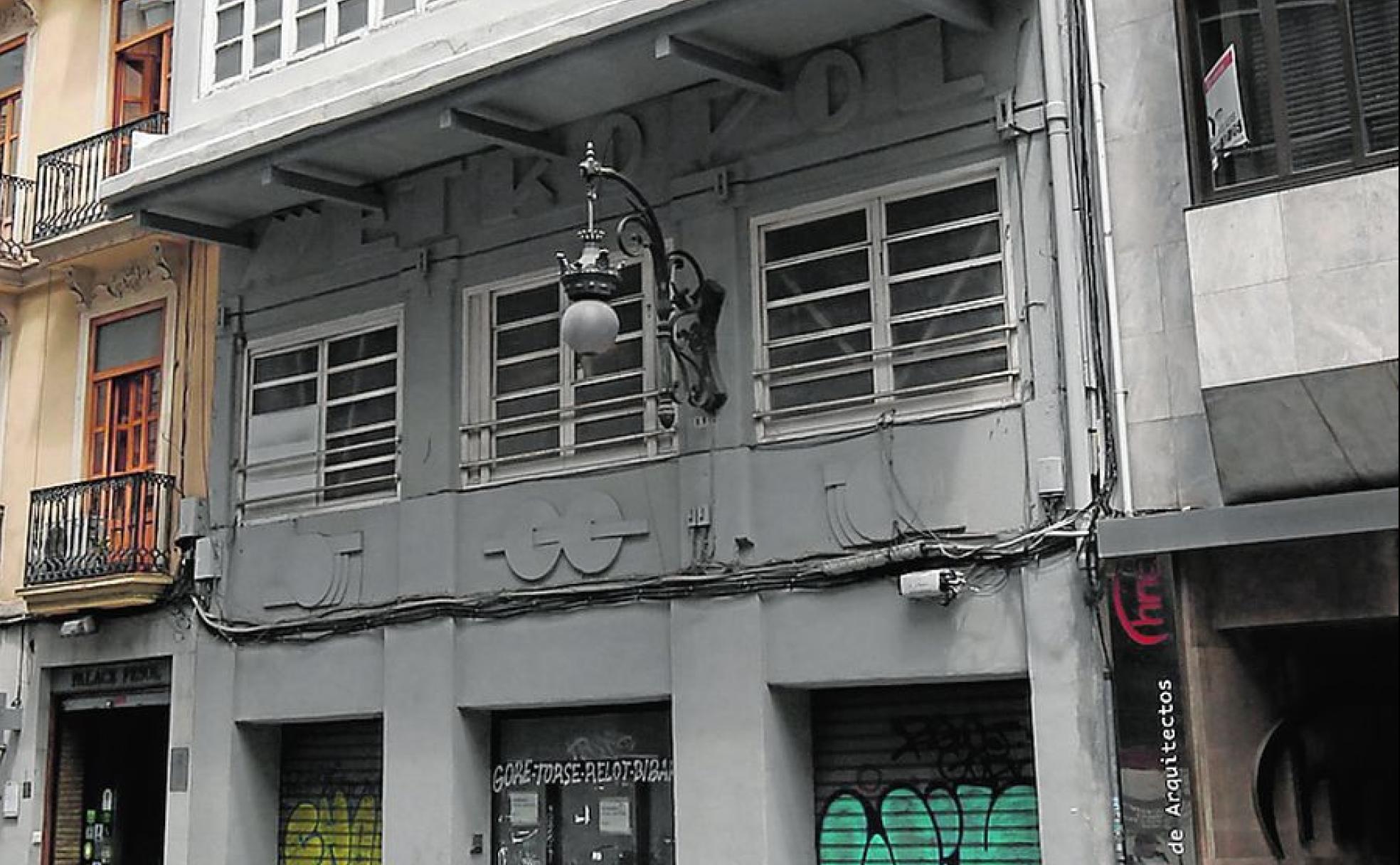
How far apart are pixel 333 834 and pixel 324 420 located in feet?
11.5

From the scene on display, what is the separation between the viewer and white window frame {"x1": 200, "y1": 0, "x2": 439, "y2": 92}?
43.2ft

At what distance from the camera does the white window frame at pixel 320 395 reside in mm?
13508

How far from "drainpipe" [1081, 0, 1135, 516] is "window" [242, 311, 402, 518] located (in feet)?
20.0

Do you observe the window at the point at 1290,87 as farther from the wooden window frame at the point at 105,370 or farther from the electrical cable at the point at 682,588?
the wooden window frame at the point at 105,370

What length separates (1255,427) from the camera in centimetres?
901

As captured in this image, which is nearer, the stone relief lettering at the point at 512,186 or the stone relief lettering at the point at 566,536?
the stone relief lettering at the point at 566,536

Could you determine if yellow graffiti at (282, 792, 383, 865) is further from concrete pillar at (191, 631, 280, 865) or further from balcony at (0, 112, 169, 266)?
balcony at (0, 112, 169, 266)

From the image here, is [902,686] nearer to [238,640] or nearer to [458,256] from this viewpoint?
[458,256]

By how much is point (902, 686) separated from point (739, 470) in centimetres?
184

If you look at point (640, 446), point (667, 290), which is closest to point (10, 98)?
point (640, 446)

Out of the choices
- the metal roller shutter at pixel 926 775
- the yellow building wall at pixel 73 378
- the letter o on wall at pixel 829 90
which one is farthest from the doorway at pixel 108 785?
the letter o on wall at pixel 829 90

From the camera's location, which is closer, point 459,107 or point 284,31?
point 459,107

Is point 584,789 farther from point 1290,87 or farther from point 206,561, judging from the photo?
point 1290,87

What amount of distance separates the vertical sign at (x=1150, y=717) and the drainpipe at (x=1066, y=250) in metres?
0.70
